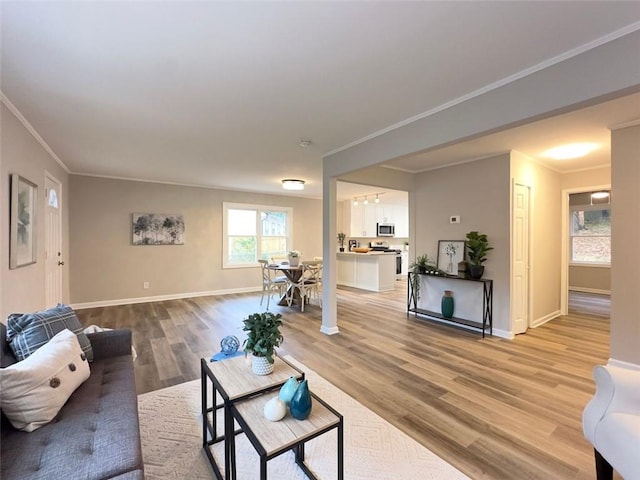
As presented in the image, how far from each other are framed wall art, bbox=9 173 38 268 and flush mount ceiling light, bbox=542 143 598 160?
230 inches

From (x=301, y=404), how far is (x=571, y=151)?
4531mm

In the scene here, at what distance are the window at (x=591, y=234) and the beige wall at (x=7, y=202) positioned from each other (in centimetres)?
1012

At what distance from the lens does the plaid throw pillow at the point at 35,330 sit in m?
1.63

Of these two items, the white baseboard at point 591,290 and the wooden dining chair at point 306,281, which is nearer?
the wooden dining chair at point 306,281

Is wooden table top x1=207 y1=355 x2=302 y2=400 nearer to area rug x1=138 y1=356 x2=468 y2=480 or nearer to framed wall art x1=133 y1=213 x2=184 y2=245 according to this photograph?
area rug x1=138 y1=356 x2=468 y2=480

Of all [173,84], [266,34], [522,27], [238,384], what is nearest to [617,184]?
[522,27]

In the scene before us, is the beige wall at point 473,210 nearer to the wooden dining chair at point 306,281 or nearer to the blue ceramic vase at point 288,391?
the wooden dining chair at point 306,281

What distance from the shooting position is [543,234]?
14.9 ft

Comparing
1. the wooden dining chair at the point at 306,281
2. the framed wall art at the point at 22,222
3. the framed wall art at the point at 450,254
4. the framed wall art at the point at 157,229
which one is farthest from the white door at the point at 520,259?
the framed wall art at the point at 157,229

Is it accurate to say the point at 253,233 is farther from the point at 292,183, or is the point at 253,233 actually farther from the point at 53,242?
the point at 53,242

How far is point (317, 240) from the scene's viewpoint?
8.28m

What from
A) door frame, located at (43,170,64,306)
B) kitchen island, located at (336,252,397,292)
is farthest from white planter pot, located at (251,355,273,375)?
kitchen island, located at (336,252,397,292)

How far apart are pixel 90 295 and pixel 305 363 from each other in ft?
15.6

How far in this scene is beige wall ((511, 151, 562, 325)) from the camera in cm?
424
